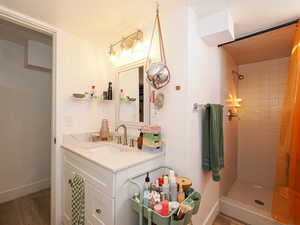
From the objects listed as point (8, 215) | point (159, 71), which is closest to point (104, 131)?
point (159, 71)

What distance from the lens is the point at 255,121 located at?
2654mm

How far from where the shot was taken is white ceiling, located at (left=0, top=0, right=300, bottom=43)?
3.93 feet

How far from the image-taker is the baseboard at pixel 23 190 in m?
1.99

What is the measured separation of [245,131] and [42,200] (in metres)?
3.61

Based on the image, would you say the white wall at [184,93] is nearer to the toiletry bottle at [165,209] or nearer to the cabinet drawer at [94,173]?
the toiletry bottle at [165,209]

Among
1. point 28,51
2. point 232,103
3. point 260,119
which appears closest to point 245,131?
point 260,119

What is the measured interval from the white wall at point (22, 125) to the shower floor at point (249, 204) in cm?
283

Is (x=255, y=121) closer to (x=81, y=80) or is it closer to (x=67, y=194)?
(x=81, y=80)

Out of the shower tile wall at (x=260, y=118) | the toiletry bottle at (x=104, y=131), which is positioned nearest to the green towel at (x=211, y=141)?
the toiletry bottle at (x=104, y=131)

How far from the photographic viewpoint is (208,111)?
1.43 metres

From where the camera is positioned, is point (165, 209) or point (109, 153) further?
point (109, 153)

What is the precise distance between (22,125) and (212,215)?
292 cm

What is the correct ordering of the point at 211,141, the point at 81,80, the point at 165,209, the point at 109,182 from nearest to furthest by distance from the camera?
the point at 165,209, the point at 109,182, the point at 211,141, the point at 81,80

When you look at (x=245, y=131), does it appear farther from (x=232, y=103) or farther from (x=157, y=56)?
(x=157, y=56)
